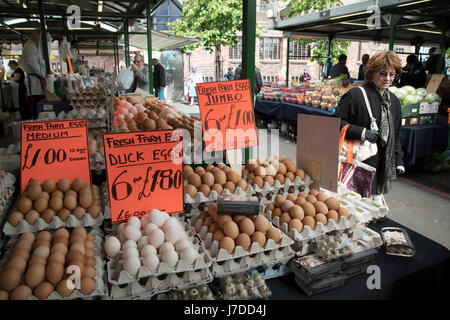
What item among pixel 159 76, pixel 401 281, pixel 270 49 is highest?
pixel 270 49

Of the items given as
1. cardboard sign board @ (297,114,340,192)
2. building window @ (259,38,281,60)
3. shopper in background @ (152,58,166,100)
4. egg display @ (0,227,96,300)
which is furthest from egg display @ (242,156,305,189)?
building window @ (259,38,281,60)

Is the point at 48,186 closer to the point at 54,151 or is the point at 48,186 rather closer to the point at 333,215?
the point at 54,151

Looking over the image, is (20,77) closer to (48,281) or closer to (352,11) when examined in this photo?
(352,11)

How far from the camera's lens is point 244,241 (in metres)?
1.62

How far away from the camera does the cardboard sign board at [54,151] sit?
75.9 inches

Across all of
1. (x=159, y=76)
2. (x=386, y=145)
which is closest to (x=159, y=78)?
(x=159, y=76)

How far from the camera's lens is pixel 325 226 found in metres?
1.85

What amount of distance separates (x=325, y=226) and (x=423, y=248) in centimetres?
71

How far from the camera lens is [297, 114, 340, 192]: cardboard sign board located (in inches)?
81.6

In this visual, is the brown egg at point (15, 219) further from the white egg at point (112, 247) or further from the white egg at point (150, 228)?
the white egg at point (150, 228)

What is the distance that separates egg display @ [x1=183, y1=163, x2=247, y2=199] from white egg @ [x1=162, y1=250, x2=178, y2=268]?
53 cm

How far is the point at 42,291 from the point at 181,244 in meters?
0.60

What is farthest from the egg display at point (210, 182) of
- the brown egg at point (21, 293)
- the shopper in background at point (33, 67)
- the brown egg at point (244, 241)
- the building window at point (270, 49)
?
the building window at point (270, 49)
